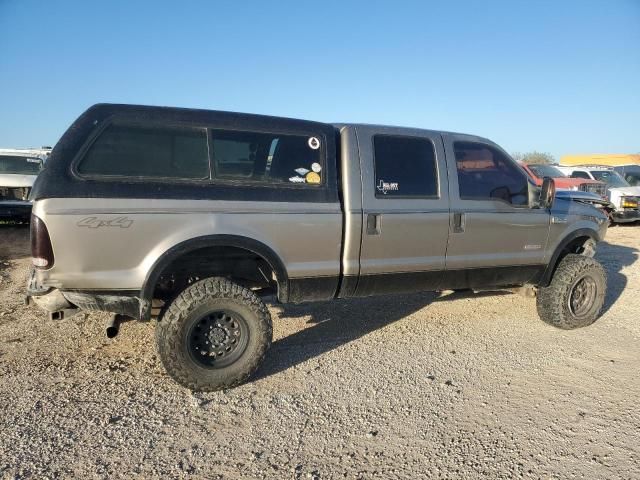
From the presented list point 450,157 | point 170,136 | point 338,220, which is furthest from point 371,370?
point 170,136

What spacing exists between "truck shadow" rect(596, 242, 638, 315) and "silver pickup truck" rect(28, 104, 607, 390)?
2.16 m

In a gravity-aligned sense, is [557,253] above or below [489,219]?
below

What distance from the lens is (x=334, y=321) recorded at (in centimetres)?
492

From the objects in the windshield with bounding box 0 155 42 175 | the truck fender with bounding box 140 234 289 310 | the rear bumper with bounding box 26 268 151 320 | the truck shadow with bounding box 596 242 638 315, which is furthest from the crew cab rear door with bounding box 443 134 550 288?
the windshield with bounding box 0 155 42 175

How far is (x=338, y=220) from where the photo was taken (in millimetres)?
3645

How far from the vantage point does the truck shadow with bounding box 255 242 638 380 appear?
13.2 feet

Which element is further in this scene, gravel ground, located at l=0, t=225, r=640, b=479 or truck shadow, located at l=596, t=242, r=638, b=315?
truck shadow, located at l=596, t=242, r=638, b=315

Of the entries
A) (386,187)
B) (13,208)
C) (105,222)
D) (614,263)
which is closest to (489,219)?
(386,187)

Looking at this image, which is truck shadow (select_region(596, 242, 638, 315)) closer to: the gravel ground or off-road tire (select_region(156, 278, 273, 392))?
the gravel ground

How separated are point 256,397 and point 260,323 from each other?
525mm

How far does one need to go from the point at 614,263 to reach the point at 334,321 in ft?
18.8

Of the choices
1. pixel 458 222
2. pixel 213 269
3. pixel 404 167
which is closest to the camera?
pixel 213 269

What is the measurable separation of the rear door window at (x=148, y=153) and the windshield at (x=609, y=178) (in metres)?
15.2

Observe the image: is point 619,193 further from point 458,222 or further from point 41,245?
point 41,245
